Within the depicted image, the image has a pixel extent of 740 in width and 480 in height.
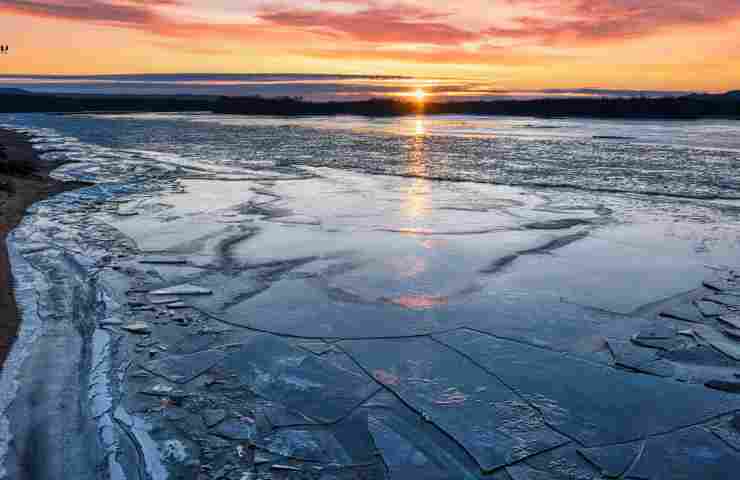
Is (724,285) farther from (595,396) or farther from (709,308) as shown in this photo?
(595,396)

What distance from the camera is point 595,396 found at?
3988 mm

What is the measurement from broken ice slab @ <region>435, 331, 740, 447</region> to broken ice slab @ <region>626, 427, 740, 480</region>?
11 cm

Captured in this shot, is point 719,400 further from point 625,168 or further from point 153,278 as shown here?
point 625,168

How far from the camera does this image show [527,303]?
5781 millimetres

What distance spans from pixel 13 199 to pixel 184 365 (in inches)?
346

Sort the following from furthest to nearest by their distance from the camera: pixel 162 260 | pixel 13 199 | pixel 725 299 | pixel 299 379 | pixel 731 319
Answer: pixel 13 199 < pixel 162 260 < pixel 725 299 < pixel 731 319 < pixel 299 379

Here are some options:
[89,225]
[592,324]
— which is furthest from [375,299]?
[89,225]

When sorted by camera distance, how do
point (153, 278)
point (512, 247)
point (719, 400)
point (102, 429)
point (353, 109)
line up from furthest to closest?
point (353, 109) < point (512, 247) < point (153, 278) < point (719, 400) < point (102, 429)

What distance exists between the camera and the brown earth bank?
499 centimetres

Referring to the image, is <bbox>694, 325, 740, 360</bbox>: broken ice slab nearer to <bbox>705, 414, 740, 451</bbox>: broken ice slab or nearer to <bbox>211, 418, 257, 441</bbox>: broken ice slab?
<bbox>705, 414, 740, 451</bbox>: broken ice slab

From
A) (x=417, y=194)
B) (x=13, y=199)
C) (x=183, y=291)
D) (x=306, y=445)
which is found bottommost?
(x=306, y=445)

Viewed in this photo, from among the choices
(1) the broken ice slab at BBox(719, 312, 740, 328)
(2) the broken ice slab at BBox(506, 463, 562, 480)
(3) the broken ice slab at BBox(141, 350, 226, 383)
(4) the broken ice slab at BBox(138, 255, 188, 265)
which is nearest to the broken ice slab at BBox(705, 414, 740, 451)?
(2) the broken ice slab at BBox(506, 463, 562, 480)

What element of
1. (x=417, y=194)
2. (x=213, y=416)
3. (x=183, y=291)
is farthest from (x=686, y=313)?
(x=417, y=194)

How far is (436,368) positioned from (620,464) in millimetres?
1528
